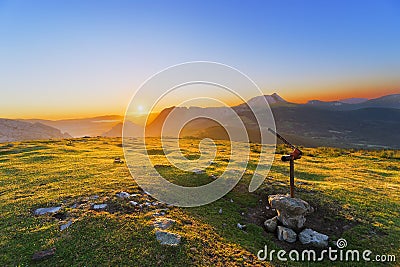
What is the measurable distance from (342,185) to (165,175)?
10.6m

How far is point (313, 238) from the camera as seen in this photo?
7.89m

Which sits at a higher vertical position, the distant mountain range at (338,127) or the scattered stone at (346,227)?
the scattered stone at (346,227)

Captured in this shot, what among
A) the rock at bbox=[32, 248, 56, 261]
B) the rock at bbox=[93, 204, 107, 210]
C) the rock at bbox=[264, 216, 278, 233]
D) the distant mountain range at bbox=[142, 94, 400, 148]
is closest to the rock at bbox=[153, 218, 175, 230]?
the rock at bbox=[93, 204, 107, 210]

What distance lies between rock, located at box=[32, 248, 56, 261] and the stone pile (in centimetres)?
725

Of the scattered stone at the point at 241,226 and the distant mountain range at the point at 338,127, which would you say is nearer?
the scattered stone at the point at 241,226

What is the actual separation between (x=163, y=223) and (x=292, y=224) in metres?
4.91

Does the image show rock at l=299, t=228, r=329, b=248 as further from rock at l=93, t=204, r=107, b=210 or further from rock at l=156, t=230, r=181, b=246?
rock at l=93, t=204, r=107, b=210

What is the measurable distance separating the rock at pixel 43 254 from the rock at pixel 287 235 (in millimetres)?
7383

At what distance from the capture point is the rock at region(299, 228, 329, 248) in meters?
7.74

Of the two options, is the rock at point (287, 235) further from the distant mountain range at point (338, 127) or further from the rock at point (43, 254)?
the distant mountain range at point (338, 127)

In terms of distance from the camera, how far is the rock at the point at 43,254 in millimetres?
5973

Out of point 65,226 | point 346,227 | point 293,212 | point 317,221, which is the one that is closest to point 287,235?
point 293,212

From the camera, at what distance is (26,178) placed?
1282cm

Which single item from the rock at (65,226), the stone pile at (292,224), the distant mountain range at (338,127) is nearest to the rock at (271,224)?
the stone pile at (292,224)
